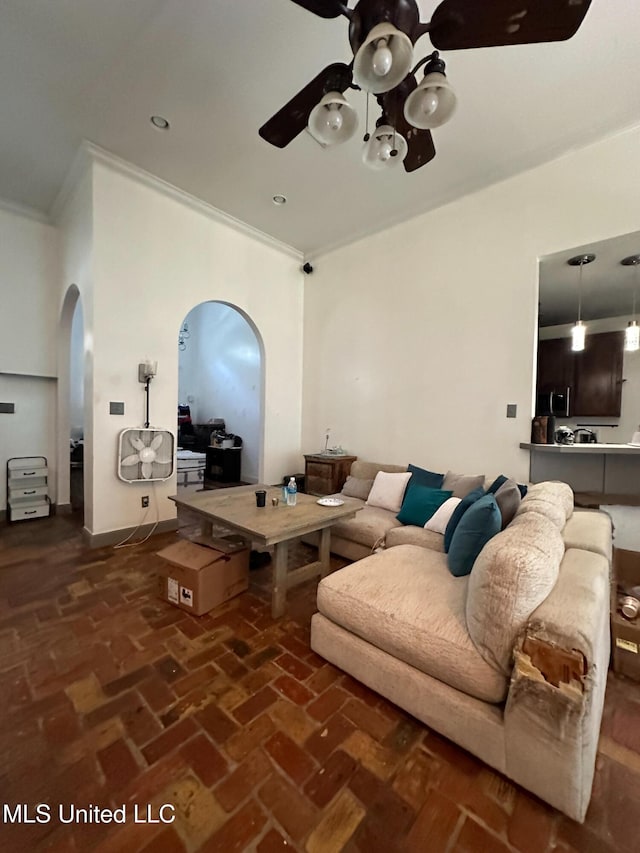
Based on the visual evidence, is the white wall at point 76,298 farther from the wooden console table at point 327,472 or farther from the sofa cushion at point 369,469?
the sofa cushion at point 369,469

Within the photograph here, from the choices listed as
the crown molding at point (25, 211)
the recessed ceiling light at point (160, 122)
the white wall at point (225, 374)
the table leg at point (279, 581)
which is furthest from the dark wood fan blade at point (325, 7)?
the white wall at point (225, 374)

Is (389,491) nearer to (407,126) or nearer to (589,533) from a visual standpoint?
(589,533)

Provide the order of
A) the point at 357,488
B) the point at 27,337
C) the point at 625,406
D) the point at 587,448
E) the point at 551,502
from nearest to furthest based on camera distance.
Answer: the point at 551,502, the point at 587,448, the point at 357,488, the point at 27,337, the point at 625,406

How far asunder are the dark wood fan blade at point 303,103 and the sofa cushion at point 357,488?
2.87 m

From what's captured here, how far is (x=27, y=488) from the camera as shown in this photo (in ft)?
12.5

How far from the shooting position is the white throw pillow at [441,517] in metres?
2.59

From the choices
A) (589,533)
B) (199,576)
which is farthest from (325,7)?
(199,576)

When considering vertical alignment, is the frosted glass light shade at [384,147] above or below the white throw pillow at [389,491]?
above

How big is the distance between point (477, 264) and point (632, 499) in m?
2.35

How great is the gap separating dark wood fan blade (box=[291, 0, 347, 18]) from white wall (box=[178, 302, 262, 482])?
4.25 meters

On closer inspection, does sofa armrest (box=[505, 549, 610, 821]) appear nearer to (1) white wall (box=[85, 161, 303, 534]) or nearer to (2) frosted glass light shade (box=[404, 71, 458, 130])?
(2) frosted glass light shade (box=[404, 71, 458, 130])

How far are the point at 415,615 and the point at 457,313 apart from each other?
113 inches

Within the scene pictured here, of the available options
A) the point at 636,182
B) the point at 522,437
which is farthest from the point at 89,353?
the point at 636,182

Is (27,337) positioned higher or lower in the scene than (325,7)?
lower
